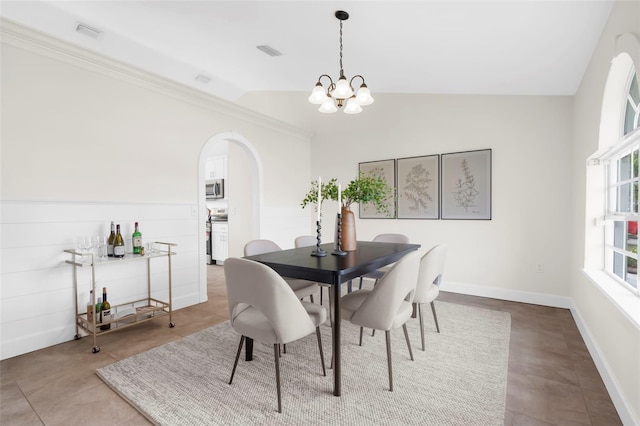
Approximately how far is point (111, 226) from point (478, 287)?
13.8 ft

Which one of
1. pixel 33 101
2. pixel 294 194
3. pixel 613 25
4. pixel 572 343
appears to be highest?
pixel 613 25

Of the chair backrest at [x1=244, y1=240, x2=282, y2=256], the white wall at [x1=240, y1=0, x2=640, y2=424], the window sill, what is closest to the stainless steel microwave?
the white wall at [x1=240, y1=0, x2=640, y2=424]

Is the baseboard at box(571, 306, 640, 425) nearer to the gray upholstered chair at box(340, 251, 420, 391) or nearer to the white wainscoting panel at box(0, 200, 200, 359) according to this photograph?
the gray upholstered chair at box(340, 251, 420, 391)

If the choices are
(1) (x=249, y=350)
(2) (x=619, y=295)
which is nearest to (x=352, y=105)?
(1) (x=249, y=350)

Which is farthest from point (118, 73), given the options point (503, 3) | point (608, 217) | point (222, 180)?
point (608, 217)

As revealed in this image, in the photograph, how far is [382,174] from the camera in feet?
16.0

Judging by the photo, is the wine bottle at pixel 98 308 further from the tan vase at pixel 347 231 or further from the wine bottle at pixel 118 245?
the tan vase at pixel 347 231

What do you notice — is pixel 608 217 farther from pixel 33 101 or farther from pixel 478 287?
pixel 33 101

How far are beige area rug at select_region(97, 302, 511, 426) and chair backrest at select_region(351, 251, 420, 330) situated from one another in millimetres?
433

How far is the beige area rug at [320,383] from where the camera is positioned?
1.72 m

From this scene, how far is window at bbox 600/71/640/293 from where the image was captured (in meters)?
2.07

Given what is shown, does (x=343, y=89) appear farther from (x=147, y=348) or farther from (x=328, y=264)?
(x=147, y=348)

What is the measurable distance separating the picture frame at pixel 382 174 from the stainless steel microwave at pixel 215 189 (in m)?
3.11

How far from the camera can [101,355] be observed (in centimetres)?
246
